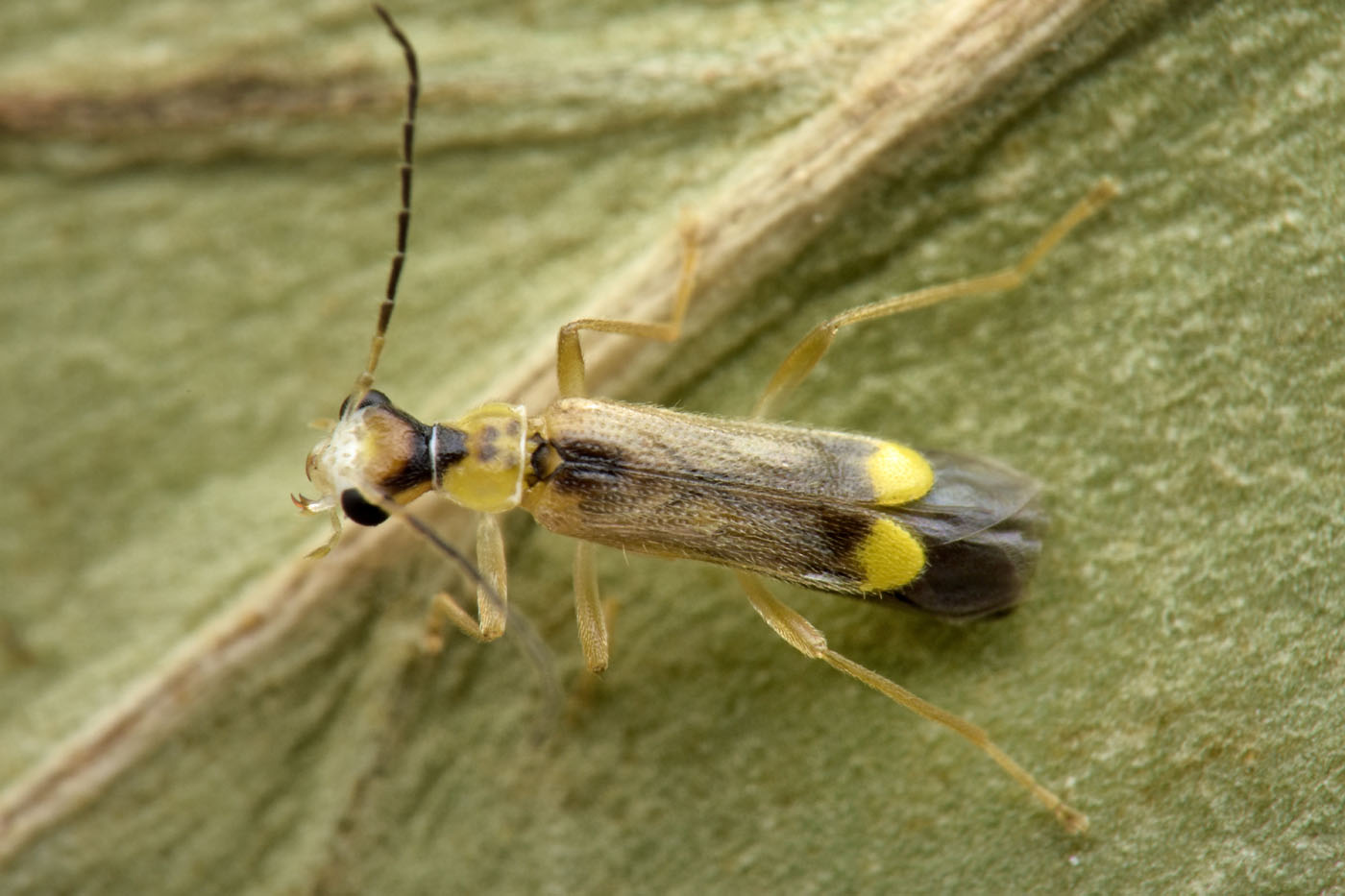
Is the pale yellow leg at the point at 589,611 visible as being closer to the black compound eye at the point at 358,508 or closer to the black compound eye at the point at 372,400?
the black compound eye at the point at 358,508

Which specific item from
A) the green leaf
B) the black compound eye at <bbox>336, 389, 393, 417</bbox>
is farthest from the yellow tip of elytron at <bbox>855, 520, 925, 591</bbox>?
the black compound eye at <bbox>336, 389, 393, 417</bbox>

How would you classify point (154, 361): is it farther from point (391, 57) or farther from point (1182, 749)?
point (1182, 749)

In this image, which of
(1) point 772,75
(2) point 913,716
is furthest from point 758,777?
(1) point 772,75

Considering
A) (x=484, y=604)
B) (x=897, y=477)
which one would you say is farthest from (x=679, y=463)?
(x=484, y=604)

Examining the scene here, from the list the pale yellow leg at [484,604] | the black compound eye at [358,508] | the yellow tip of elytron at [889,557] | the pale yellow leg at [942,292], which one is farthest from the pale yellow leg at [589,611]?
the pale yellow leg at [942,292]

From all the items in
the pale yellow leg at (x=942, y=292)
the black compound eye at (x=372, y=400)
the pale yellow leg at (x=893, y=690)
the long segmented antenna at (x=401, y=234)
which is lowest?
the pale yellow leg at (x=893, y=690)

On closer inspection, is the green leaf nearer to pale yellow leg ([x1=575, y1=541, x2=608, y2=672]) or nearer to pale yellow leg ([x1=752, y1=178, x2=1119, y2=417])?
pale yellow leg ([x1=752, y1=178, x2=1119, y2=417])

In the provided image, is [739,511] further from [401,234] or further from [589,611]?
[401,234]
